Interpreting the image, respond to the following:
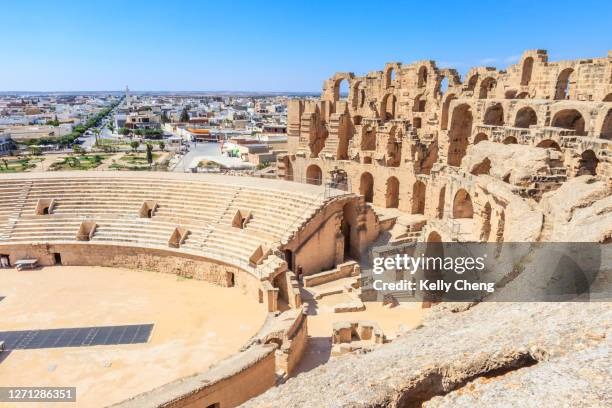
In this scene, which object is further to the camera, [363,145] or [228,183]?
[363,145]

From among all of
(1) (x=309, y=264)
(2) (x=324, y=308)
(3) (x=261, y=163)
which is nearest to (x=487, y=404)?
(2) (x=324, y=308)

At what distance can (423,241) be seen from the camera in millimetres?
18203

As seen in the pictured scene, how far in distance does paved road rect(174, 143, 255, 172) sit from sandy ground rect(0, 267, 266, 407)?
24.7 metres

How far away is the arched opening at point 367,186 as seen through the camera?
2552 cm

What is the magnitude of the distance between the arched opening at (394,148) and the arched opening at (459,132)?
8.99 ft

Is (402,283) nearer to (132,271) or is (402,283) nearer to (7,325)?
(132,271)

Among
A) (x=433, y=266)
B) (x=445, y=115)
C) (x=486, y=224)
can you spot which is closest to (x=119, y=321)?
(x=433, y=266)

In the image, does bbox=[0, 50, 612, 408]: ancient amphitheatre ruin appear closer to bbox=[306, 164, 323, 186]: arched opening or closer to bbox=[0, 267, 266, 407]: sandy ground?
bbox=[306, 164, 323, 186]: arched opening

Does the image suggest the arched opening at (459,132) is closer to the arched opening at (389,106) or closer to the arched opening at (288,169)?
the arched opening at (389,106)

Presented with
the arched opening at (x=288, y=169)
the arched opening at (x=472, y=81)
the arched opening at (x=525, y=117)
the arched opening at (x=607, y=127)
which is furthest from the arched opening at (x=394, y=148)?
the arched opening at (x=607, y=127)

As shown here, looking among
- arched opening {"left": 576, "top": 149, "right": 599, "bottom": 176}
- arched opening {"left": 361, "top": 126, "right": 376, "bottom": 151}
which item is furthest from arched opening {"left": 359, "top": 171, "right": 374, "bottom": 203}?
arched opening {"left": 576, "top": 149, "right": 599, "bottom": 176}

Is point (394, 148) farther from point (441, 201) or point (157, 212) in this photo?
point (157, 212)

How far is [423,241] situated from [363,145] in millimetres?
9952

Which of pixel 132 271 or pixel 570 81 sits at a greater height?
pixel 570 81
